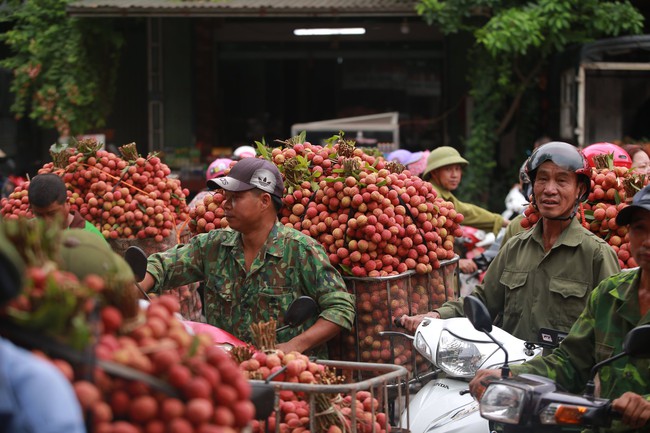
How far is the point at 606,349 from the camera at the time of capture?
4.32m

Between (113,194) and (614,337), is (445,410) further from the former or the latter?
(113,194)

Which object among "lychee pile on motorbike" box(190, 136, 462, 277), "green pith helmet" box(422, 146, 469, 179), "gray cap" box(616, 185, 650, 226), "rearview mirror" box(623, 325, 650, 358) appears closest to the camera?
"rearview mirror" box(623, 325, 650, 358)

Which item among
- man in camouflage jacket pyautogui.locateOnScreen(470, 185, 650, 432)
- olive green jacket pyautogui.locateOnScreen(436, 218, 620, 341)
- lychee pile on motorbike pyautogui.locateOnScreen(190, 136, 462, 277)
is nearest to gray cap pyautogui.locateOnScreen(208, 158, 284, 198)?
lychee pile on motorbike pyautogui.locateOnScreen(190, 136, 462, 277)

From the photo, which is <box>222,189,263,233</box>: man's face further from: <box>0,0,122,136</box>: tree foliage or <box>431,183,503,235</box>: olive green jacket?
<box>0,0,122,136</box>: tree foliage

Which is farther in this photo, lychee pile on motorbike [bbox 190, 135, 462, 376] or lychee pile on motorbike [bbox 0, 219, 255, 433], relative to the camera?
lychee pile on motorbike [bbox 190, 135, 462, 376]

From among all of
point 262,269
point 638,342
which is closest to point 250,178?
point 262,269

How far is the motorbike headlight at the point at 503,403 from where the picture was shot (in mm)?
3825

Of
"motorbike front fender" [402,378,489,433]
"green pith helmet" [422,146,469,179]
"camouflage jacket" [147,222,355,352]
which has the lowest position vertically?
"motorbike front fender" [402,378,489,433]

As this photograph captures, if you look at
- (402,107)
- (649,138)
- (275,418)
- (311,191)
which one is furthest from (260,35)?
(275,418)

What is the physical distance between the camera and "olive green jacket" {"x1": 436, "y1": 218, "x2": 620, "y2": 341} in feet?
17.2

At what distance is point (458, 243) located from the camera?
10.2 meters

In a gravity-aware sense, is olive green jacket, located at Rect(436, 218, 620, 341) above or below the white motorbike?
above

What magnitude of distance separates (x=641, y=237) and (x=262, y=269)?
7.20 ft

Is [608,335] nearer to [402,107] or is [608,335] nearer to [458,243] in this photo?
[458,243]
